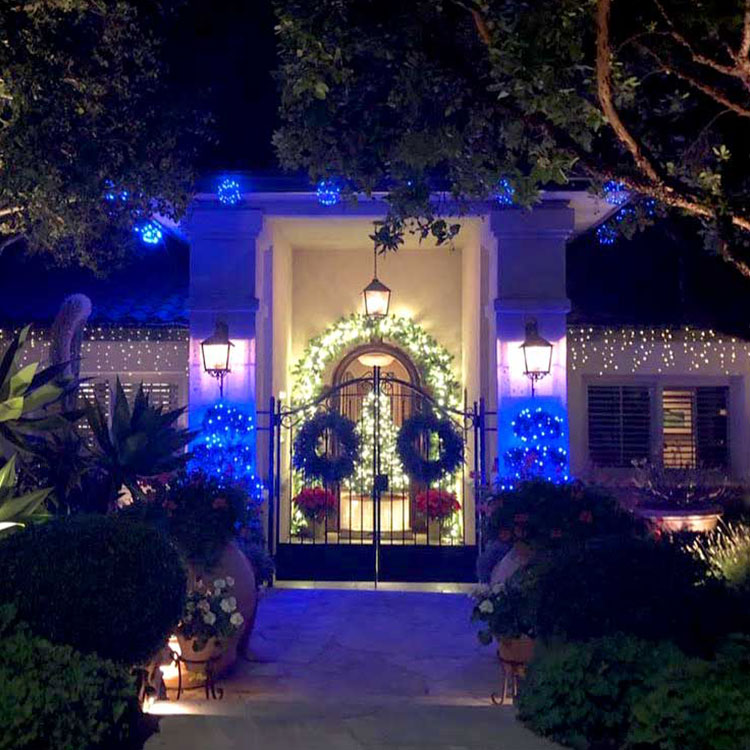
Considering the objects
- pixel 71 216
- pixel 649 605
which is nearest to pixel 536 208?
pixel 71 216

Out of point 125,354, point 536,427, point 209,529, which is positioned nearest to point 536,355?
point 536,427

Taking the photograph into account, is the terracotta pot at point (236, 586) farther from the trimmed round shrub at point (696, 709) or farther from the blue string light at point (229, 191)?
the blue string light at point (229, 191)

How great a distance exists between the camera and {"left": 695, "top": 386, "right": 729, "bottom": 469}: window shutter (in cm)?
1262

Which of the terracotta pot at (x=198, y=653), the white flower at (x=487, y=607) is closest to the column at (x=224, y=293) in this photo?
the terracotta pot at (x=198, y=653)

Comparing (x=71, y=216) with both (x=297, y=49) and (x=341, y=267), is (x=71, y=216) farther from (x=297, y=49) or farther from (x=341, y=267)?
(x=341, y=267)

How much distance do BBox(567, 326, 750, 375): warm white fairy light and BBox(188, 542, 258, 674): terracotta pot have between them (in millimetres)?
6307

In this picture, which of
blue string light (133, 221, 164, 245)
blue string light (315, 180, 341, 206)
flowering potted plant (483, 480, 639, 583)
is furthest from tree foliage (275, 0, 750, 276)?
blue string light (133, 221, 164, 245)

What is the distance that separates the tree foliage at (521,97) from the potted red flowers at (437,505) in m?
5.45

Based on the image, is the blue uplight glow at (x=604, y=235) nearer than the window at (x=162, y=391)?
Yes

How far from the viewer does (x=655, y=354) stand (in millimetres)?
12602

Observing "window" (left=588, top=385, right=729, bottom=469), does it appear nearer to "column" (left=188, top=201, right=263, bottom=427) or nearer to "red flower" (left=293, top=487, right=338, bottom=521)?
"red flower" (left=293, top=487, right=338, bottom=521)

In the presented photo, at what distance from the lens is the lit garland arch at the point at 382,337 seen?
13.3m

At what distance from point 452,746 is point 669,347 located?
8748 mm

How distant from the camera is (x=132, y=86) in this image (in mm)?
8492
